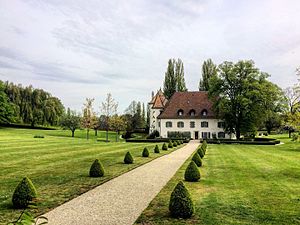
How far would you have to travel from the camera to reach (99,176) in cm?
1461

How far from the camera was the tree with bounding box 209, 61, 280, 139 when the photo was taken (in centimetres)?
4962

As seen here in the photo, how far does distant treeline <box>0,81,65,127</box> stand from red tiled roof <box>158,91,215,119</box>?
2656cm

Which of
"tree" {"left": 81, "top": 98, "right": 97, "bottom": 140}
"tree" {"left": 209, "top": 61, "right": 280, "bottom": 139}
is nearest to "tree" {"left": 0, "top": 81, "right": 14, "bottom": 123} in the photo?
"tree" {"left": 81, "top": 98, "right": 97, "bottom": 140}

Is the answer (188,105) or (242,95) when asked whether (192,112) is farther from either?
(242,95)

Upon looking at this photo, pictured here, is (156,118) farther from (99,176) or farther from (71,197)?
(71,197)

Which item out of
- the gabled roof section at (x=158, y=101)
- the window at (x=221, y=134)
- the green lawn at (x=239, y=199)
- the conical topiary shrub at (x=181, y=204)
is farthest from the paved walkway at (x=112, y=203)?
the gabled roof section at (x=158, y=101)

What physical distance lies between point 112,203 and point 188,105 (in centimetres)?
5504

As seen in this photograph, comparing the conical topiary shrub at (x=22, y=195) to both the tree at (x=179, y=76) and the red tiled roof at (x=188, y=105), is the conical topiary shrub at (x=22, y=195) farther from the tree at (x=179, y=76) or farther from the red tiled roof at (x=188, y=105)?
the tree at (x=179, y=76)

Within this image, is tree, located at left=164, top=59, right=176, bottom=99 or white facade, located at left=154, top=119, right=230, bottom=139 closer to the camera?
white facade, located at left=154, top=119, right=230, bottom=139

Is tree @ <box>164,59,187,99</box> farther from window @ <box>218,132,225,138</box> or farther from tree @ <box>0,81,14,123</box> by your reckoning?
tree @ <box>0,81,14,123</box>

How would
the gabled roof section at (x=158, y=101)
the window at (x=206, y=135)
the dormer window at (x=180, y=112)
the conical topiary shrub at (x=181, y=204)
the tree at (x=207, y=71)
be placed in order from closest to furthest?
the conical topiary shrub at (x=181, y=204) → the window at (x=206, y=135) → the dormer window at (x=180, y=112) → the gabled roof section at (x=158, y=101) → the tree at (x=207, y=71)

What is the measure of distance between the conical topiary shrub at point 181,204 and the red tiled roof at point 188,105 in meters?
54.0

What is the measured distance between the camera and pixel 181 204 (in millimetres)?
8164

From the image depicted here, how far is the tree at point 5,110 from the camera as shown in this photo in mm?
63828
